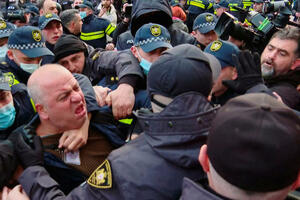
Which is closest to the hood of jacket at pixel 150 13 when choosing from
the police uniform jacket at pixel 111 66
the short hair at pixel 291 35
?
the police uniform jacket at pixel 111 66

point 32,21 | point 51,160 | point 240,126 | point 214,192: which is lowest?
point 32,21

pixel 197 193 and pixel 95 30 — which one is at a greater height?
pixel 197 193

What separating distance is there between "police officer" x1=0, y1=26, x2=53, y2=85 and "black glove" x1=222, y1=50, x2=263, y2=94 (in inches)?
75.9

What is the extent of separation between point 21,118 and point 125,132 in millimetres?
805

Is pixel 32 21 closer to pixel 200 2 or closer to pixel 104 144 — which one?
pixel 200 2

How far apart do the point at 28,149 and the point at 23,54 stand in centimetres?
178

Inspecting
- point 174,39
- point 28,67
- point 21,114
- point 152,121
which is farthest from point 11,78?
point 152,121

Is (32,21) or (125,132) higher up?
(125,132)

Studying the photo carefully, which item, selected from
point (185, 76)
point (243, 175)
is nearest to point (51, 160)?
point (185, 76)

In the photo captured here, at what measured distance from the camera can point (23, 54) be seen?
314 centimetres

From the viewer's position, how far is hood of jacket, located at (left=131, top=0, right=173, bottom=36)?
3.49 m

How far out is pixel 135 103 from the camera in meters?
2.37

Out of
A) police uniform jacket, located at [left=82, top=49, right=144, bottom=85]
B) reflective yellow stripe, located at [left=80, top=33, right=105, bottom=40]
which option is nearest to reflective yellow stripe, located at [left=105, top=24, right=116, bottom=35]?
reflective yellow stripe, located at [left=80, top=33, right=105, bottom=40]

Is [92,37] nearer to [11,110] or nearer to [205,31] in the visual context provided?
[205,31]
